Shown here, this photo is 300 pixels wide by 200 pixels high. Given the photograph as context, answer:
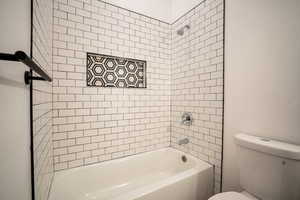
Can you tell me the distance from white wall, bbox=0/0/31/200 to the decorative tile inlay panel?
0.96 m

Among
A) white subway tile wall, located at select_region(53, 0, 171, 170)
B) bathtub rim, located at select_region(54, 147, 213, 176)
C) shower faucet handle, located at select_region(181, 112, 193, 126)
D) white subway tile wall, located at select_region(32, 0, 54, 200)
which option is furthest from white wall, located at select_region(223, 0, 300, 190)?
white subway tile wall, located at select_region(32, 0, 54, 200)

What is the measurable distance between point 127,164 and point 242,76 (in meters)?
1.65

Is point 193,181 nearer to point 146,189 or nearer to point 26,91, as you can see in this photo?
point 146,189

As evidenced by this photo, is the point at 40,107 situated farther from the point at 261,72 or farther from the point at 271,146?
the point at 261,72

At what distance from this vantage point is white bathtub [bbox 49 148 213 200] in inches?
46.3

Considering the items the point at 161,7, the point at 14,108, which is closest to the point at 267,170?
the point at 14,108

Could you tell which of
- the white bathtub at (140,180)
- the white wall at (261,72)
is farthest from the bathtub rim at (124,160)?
the white wall at (261,72)

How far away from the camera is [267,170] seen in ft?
3.08

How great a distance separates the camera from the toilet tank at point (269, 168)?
83 cm

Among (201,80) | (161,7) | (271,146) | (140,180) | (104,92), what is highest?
(161,7)

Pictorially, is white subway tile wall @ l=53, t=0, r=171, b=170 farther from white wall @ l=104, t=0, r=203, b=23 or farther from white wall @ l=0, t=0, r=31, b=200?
white wall @ l=0, t=0, r=31, b=200

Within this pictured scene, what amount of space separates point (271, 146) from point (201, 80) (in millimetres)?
927

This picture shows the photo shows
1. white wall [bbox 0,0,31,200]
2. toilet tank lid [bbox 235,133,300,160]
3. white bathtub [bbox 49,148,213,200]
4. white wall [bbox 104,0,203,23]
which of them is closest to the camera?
white wall [bbox 0,0,31,200]

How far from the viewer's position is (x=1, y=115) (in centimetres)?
51
